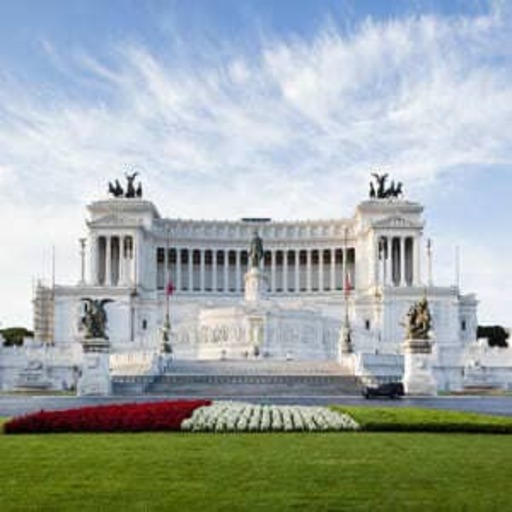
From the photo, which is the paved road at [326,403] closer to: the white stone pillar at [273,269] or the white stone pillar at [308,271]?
the white stone pillar at [308,271]

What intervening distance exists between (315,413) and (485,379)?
5168 centimetres

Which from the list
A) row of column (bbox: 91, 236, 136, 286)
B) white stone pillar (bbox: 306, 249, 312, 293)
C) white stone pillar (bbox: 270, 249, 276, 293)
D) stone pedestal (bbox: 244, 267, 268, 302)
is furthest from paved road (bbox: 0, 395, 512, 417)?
→ white stone pillar (bbox: 270, 249, 276, 293)

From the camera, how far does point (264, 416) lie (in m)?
27.6

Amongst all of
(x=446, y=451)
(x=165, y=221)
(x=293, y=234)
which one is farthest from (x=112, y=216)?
(x=446, y=451)

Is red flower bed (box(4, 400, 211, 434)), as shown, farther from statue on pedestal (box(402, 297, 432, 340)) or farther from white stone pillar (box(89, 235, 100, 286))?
white stone pillar (box(89, 235, 100, 286))

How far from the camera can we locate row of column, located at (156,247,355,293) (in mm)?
142500

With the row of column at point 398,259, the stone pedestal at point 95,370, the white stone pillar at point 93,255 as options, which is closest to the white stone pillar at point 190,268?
the white stone pillar at point 93,255

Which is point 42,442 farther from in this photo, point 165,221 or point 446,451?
point 165,221

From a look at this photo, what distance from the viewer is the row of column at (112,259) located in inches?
5320

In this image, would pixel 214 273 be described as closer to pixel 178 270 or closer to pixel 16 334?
pixel 178 270

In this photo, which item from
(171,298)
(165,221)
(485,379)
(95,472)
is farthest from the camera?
(165,221)

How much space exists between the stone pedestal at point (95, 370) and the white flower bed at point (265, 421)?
28864mm

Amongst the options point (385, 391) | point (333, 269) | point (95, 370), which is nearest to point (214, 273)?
point (333, 269)

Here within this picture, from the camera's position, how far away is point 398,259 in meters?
137
